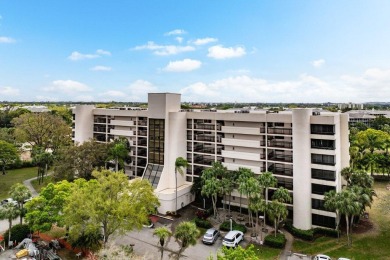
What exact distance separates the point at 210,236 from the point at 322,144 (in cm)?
2153

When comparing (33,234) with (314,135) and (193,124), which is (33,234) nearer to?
(193,124)

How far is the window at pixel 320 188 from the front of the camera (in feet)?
141

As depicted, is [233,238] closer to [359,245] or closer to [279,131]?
[359,245]

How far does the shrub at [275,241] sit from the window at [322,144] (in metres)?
14.4

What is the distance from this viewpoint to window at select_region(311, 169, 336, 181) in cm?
4266

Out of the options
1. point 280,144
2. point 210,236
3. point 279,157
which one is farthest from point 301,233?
point 280,144

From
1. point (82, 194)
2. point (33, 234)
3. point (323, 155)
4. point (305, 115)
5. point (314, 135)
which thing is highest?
point (305, 115)

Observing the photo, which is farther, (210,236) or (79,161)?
(79,161)

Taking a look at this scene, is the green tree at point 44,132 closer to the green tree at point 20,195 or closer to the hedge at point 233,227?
the green tree at point 20,195

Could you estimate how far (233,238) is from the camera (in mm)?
39312

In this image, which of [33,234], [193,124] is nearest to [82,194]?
[33,234]

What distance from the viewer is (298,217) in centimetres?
4372

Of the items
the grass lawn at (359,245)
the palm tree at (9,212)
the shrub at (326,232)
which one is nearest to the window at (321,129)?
the grass lawn at (359,245)

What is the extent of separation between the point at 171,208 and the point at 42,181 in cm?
3613
